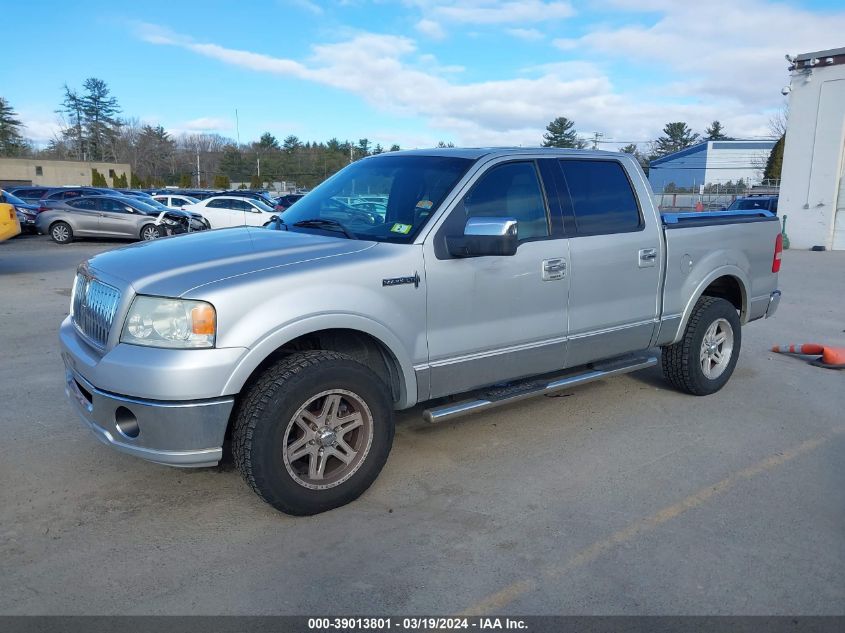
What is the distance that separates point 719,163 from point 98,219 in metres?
61.7

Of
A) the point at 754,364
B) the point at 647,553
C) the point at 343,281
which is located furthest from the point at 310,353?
the point at 754,364

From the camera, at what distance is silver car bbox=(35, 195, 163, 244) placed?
20812 mm

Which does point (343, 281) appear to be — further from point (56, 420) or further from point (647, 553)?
point (56, 420)

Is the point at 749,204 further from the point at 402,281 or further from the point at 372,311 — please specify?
the point at 372,311

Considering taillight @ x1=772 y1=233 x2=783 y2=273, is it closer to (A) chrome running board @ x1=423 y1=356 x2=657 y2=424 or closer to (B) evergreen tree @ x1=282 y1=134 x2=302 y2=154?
(A) chrome running board @ x1=423 y1=356 x2=657 y2=424

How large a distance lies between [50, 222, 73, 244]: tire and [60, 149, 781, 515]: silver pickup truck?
1890 cm

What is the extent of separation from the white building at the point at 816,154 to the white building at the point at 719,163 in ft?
144

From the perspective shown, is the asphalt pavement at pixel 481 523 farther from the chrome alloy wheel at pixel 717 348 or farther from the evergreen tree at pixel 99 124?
the evergreen tree at pixel 99 124

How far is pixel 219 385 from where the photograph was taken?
3.24 metres

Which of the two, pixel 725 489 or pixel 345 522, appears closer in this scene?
pixel 345 522

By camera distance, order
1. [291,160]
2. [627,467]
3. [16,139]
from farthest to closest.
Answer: [16,139]
[291,160]
[627,467]

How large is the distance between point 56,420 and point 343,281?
111 inches

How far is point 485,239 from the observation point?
3820mm

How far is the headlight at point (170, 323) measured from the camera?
3219 mm
